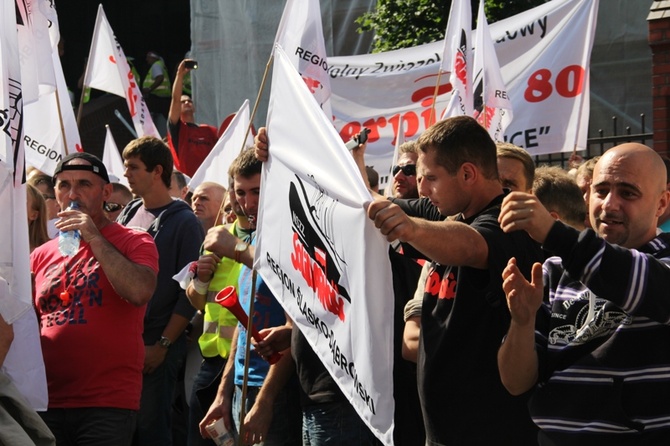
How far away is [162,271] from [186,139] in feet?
13.7

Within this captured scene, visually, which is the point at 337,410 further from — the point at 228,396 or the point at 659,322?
the point at 659,322

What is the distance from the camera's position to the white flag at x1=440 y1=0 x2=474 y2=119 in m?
7.79

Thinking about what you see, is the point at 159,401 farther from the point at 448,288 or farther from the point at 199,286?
the point at 448,288

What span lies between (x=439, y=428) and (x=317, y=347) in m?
0.51

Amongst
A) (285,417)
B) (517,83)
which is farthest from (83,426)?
(517,83)

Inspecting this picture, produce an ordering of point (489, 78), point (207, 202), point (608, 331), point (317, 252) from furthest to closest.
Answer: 1. point (489, 78)
2. point (207, 202)
3. point (317, 252)
4. point (608, 331)

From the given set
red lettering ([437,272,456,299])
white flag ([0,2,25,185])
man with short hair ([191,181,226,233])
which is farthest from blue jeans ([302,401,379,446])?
man with short hair ([191,181,226,233])

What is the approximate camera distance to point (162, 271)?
255 inches

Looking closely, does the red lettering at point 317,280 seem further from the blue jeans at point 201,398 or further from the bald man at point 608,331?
the blue jeans at point 201,398

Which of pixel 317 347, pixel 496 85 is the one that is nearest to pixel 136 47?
pixel 496 85

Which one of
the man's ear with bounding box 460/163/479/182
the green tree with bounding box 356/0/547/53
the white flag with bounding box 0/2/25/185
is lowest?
the man's ear with bounding box 460/163/479/182

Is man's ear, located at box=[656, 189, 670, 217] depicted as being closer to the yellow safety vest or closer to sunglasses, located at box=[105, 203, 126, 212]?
the yellow safety vest

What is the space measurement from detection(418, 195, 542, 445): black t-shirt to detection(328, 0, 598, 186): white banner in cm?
514

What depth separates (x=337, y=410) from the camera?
4645 millimetres
